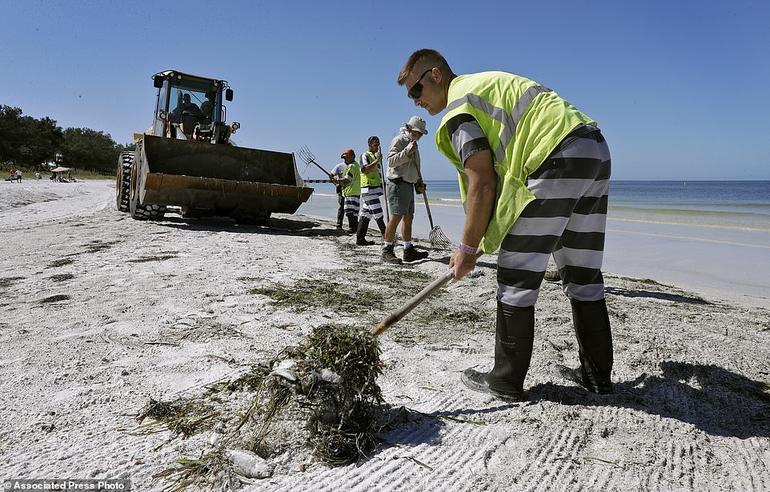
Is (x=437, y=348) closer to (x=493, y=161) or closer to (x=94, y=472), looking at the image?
(x=493, y=161)

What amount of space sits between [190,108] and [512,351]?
403 inches

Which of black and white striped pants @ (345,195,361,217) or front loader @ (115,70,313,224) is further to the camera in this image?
black and white striped pants @ (345,195,361,217)

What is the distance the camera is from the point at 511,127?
2373mm

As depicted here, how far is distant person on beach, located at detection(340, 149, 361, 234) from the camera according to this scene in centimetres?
1034

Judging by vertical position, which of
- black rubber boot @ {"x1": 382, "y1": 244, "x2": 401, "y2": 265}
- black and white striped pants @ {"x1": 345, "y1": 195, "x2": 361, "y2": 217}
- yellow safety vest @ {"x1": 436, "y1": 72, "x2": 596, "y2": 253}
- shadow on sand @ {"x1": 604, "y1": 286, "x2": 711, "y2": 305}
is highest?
yellow safety vest @ {"x1": 436, "y1": 72, "x2": 596, "y2": 253}

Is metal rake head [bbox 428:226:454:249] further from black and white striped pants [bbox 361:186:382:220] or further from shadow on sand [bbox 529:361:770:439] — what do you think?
shadow on sand [bbox 529:361:770:439]

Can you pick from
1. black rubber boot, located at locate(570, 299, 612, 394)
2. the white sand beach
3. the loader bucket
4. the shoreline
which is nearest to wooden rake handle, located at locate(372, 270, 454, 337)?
the white sand beach

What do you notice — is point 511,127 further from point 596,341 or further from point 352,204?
point 352,204

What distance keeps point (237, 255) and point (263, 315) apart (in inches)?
104

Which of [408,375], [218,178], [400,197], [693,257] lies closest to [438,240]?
[400,197]

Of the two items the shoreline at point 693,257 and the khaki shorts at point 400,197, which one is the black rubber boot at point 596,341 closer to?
the shoreline at point 693,257

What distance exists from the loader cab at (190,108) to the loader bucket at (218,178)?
962mm

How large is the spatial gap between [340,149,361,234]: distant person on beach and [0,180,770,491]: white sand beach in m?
4.45

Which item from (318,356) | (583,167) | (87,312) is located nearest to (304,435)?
(318,356)
